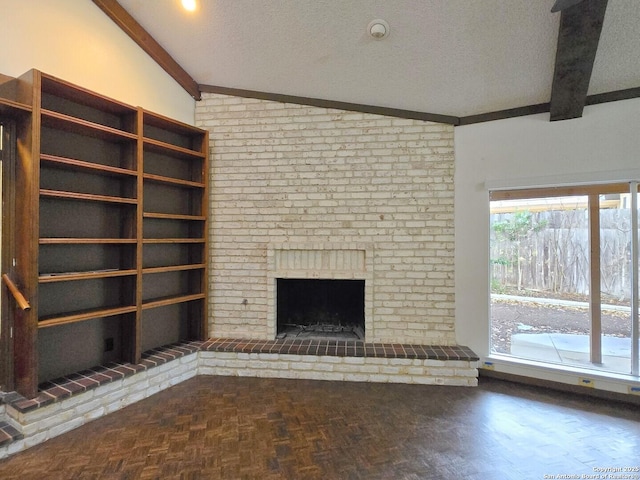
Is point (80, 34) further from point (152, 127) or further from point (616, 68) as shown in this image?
point (616, 68)

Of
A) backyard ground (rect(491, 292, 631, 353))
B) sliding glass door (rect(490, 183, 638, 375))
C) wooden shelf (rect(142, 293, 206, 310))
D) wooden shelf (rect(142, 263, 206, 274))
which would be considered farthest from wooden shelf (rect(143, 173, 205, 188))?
backyard ground (rect(491, 292, 631, 353))

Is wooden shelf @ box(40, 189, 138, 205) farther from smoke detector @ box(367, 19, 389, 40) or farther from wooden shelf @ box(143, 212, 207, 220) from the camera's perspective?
smoke detector @ box(367, 19, 389, 40)

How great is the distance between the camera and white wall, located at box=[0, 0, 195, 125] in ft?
7.88

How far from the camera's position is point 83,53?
9.25ft

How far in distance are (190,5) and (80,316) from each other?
291 cm

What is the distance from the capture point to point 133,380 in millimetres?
2859

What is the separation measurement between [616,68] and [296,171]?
125 inches

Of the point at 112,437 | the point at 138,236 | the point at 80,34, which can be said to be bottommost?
the point at 112,437

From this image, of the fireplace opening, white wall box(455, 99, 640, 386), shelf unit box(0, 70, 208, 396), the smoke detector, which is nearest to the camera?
shelf unit box(0, 70, 208, 396)

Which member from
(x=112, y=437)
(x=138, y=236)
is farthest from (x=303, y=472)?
(x=138, y=236)

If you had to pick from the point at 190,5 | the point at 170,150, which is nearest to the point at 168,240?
the point at 170,150

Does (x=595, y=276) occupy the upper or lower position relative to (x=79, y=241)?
lower

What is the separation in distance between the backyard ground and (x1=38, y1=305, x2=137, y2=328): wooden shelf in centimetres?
383

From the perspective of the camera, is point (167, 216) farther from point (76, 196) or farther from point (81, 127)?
point (81, 127)
